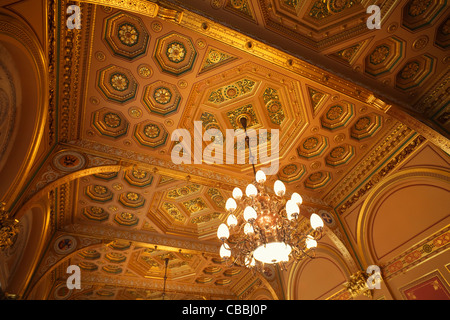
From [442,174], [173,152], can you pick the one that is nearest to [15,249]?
[173,152]

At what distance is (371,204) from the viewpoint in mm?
6867

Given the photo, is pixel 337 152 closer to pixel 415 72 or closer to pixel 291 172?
pixel 291 172

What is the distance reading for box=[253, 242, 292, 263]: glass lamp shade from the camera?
13.6 ft

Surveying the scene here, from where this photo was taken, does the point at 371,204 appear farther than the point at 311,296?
No

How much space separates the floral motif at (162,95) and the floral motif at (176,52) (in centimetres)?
69

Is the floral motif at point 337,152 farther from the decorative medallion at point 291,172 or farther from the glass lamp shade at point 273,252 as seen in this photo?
the glass lamp shade at point 273,252

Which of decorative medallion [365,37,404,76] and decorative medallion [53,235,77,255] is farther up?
decorative medallion [365,37,404,76]

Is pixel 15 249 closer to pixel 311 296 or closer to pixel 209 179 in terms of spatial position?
pixel 209 179

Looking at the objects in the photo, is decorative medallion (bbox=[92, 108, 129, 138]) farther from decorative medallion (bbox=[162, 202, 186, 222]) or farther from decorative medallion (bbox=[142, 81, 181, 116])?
decorative medallion (bbox=[162, 202, 186, 222])

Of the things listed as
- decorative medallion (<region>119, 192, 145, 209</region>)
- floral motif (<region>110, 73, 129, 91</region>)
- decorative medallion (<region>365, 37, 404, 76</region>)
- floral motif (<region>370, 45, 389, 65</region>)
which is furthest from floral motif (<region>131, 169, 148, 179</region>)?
floral motif (<region>370, 45, 389, 65</region>)

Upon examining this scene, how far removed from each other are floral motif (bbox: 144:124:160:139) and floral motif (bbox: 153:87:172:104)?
69 cm

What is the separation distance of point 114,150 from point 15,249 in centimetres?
328

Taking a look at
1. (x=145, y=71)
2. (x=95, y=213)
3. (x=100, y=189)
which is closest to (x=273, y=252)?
(x=145, y=71)

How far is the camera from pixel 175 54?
504 cm
